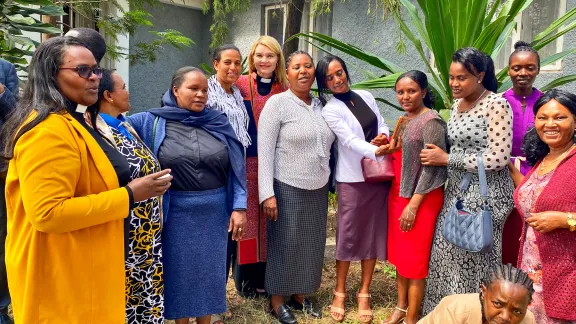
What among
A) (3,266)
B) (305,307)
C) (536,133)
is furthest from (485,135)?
(3,266)

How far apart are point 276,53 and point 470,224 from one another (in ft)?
5.65

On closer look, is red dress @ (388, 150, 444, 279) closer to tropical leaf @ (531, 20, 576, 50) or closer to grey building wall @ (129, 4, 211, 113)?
tropical leaf @ (531, 20, 576, 50)

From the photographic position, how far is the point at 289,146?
10.9 feet

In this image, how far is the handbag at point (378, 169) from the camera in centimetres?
338

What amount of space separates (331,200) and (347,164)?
→ 2.51m

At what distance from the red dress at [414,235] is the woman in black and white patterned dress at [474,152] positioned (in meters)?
0.11

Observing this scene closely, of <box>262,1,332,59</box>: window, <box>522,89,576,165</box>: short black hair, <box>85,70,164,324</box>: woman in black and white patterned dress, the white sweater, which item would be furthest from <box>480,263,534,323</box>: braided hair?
<box>262,1,332,59</box>: window

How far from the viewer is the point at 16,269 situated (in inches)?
75.6


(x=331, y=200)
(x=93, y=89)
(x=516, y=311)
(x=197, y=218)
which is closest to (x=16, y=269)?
(x=93, y=89)

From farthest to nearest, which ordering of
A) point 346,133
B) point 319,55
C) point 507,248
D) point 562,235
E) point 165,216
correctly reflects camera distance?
point 319,55 < point 346,133 < point 507,248 < point 165,216 < point 562,235

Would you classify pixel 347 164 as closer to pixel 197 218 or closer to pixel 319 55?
pixel 197 218

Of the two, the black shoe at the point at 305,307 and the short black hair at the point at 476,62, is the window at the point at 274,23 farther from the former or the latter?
the short black hair at the point at 476,62

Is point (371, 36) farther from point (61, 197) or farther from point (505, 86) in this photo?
point (61, 197)

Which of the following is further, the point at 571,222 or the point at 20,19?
the point at 20,19
